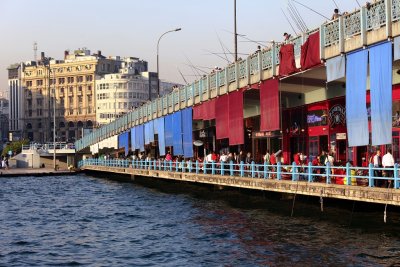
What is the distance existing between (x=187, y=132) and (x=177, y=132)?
2511 mm

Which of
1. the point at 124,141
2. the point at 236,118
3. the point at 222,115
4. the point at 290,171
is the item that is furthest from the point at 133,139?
the point at 290,171

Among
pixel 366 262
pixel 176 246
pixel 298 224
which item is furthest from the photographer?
pixel 298 224

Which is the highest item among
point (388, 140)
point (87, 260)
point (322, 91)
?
point (322, 91)

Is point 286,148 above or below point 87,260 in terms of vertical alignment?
above

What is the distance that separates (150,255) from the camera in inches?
792

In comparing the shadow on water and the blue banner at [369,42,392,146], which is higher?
the blue banner at [369,42,392,146]

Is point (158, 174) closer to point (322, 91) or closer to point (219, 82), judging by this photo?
point (219, 82)

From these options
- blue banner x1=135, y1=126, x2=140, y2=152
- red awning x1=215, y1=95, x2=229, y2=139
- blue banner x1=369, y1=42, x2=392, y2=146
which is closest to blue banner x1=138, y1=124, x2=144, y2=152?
blue banner x1=135, y1=126, x2=140, y2=152

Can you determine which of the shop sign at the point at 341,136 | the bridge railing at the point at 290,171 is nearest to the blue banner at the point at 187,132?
the bridge railing at the point at 290,171

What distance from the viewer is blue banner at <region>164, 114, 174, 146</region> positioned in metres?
53.2

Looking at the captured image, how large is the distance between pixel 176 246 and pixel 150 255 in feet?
5.62

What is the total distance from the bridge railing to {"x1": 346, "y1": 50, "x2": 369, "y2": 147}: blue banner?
1.38m

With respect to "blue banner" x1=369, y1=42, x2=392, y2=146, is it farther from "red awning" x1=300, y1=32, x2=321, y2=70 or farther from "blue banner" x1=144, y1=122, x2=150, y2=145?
"blue banner" x1=144, y1=122, x2=150, y2=145

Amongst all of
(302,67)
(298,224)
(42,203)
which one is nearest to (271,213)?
(298,224)
